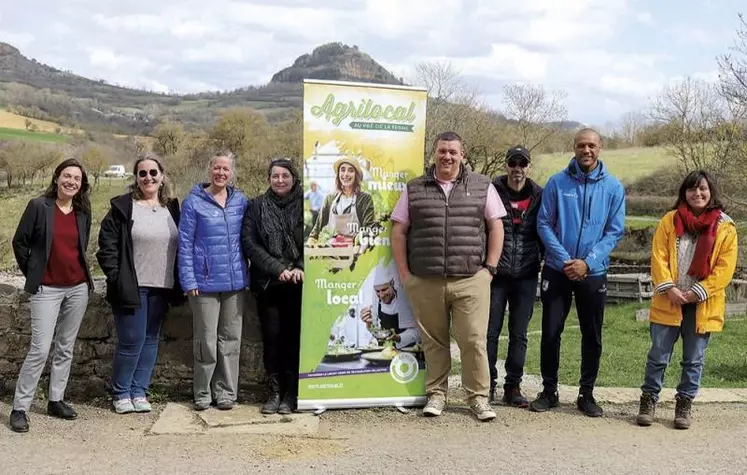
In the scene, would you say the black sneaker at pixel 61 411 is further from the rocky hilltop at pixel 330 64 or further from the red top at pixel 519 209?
the rocky hilltop at pixel 330 64

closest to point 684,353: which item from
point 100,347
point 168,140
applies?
point 100,347

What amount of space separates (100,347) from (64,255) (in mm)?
1018

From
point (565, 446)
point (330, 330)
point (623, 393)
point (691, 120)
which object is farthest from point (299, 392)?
point (691, 120)

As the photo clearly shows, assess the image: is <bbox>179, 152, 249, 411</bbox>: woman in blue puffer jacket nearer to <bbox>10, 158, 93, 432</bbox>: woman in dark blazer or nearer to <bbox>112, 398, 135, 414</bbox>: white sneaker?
<bbox>112, 398, 135, 414</bbox>: white sneaker

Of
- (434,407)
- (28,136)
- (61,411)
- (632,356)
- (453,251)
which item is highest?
(28,136)

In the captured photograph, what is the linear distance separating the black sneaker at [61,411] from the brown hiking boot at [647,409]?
406cm

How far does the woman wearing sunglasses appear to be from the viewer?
5.00m

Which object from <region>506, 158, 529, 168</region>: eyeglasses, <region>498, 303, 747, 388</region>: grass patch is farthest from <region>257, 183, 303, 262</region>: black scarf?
<region>498, 303, 747, 388</region>: grass patch

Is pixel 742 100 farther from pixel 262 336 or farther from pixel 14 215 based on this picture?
pixel 14 215

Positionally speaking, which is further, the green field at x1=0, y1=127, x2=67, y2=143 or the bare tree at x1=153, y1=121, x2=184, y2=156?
the green field at x1=0, y1=127, x2=67, y2=143

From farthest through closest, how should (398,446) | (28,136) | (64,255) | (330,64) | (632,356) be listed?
(330,64) → (28,136) → (632,356) → (64,255) → (398,446)

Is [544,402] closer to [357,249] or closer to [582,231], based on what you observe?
[582,231]

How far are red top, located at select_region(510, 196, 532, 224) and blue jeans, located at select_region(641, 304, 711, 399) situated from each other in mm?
1242

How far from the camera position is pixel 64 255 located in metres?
4.88
